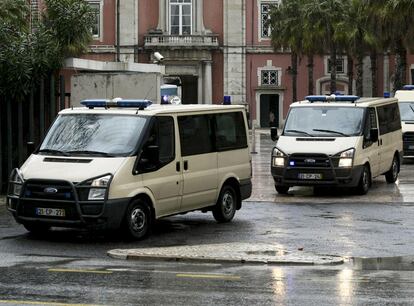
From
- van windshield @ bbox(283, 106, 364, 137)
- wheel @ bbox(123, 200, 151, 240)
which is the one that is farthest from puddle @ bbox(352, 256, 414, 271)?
van windshield @ bbox(283, 106, 364, 137)

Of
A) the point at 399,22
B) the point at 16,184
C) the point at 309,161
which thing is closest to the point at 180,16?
the point at 399,22

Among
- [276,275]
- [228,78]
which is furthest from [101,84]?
[228,78]

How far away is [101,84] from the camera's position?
22703 mm

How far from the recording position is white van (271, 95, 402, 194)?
21109 mm

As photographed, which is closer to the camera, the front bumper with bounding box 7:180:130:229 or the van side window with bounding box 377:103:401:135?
the front bumper with bounding box 7:180:130:229

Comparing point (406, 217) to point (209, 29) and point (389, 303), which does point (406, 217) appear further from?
point (209, 29)

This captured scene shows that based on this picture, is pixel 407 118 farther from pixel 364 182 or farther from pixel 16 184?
pixel 16 184

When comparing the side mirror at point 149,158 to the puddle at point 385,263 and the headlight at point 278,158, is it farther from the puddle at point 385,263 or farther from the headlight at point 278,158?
the headlight at point 278,158

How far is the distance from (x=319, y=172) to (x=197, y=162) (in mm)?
6268

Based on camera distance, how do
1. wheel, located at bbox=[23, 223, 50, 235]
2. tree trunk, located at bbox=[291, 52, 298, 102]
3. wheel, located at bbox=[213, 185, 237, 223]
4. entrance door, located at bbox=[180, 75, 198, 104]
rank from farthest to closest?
1. entrance door, located at bbox=[180, 75, 198, 104]
2. tree trunk, located at bbox=[291, 52, 298, 102]
3. wheel, located at bbox=[213, 185, 237, 223]
4. wheel, located at bbox=[23, 223, 50, 235]

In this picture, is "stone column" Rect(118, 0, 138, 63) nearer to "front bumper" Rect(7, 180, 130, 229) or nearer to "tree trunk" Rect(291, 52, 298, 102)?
"tree trunk" Rect(291, 52, 298, 102)

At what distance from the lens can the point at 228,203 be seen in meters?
16.6

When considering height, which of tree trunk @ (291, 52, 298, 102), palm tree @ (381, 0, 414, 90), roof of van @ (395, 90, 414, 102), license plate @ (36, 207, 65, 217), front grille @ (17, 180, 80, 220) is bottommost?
license plate @ (36, 207, 65, 217)

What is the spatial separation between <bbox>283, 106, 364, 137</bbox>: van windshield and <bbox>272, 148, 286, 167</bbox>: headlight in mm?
593
